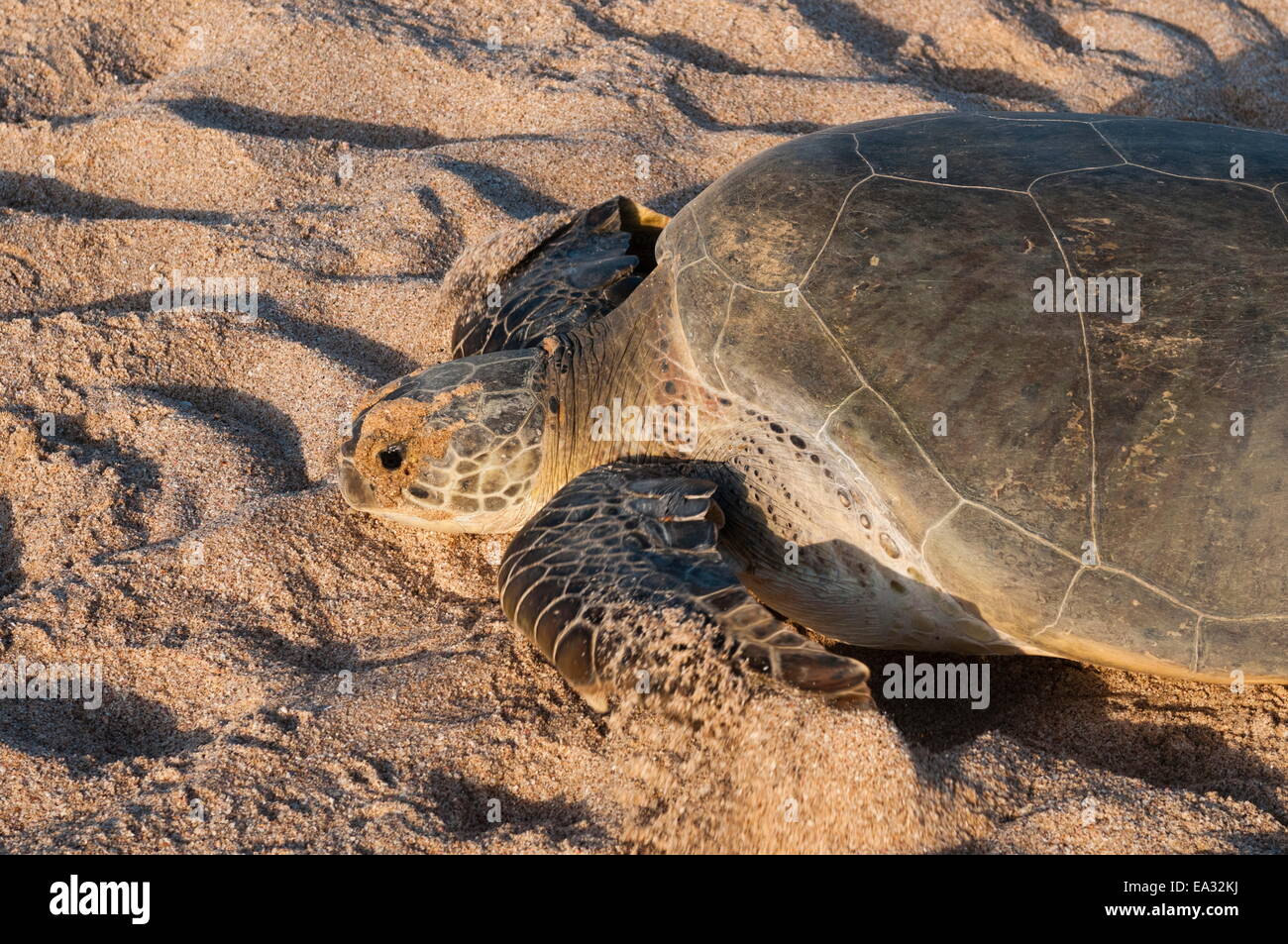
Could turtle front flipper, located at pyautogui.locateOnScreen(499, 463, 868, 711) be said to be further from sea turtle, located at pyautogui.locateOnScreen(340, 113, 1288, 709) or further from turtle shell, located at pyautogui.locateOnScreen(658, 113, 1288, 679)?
turtle shell, located at pyautogui.locateOnScreen(658, 113, 1288, 679)

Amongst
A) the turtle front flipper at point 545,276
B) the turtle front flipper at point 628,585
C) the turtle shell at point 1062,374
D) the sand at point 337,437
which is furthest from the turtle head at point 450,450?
the turtle shell at point 1062,374

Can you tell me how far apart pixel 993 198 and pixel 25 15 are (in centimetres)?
444

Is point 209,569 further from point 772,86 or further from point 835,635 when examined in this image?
point 772,86

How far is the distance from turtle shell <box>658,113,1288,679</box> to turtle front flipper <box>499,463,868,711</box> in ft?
1.08

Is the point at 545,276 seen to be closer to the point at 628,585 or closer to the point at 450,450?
the point at 450,450

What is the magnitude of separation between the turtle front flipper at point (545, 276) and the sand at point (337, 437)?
20 centimetres

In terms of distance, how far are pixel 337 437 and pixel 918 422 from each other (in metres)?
1.64

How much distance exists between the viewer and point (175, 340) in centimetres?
302

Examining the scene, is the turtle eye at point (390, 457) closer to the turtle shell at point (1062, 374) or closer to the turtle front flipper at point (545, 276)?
the turtle front flipper at point (545, 276)

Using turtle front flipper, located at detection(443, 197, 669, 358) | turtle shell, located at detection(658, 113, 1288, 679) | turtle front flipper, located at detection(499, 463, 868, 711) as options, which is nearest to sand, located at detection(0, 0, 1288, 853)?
turtle front flipper, located at detection(499, 463, 868, 711)

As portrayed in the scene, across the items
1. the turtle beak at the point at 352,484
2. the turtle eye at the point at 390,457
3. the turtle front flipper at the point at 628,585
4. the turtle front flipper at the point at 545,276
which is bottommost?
the turtle front flipper at the point at 628,585

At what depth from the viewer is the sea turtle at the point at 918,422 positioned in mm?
1867

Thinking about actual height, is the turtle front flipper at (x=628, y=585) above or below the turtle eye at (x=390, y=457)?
below

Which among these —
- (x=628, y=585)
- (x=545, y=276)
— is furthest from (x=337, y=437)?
(x=628, y=585)
